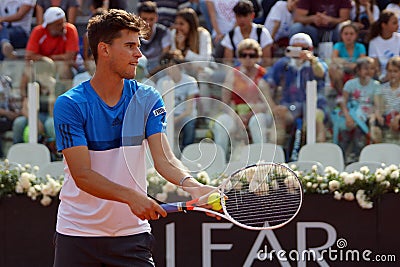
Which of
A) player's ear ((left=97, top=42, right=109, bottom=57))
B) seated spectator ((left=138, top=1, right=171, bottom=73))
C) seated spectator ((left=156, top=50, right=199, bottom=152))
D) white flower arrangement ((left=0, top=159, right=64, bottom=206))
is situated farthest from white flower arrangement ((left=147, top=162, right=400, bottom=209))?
seated spectator ((left=138, top=1, right=171, bottom=73))

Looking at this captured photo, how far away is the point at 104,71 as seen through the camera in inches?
157

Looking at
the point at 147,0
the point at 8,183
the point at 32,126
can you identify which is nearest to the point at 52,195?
the point at 8,183

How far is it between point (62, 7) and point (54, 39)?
87 centimetres

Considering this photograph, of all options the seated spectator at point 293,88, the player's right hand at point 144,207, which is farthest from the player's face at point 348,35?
the player's right hand at point 144,207

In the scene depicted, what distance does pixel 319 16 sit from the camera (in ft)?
32.2

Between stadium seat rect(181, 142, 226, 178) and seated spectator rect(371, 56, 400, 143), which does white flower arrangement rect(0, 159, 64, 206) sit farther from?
seated spectator rect(371, 56, 400, 143)

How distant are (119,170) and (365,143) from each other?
185 inches

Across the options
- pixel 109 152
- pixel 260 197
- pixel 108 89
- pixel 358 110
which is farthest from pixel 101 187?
pixel 358 110

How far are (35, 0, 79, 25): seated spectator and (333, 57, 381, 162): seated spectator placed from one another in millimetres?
3764

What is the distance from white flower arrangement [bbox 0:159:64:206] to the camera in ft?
23.2

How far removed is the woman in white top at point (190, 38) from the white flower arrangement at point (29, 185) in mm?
2577

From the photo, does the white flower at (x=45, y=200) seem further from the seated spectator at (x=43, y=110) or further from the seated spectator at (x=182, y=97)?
the seated spectator at (x=43, y=110)

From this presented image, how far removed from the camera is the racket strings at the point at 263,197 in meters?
4.10

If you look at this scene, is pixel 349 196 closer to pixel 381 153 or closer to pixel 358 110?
pixel 381 153
